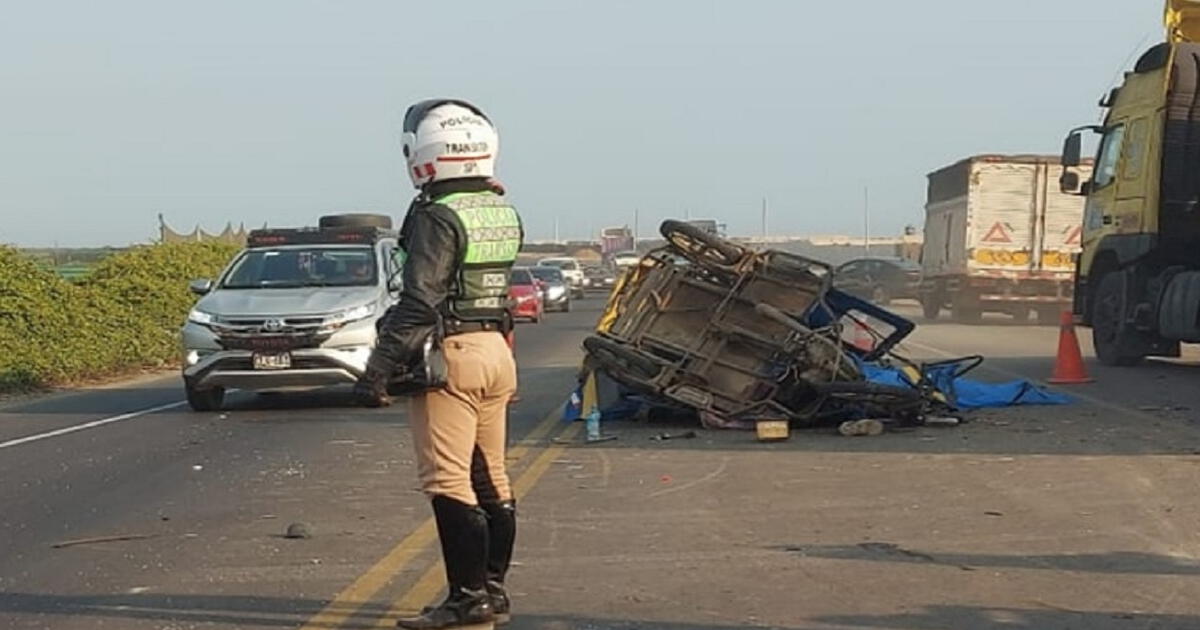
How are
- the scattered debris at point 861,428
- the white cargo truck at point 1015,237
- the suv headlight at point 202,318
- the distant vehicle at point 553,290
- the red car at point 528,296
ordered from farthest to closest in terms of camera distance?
the distant vehicle at point 553,290, the red car at point 528,296, the white cargo truck at point 1015,237, the suv headlight at point 202,318, the scattered debris at point 861,428

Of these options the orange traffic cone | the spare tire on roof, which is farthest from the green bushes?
the orange traffic cone

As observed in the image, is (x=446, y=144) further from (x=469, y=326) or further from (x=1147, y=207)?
(x=1147, y=207)

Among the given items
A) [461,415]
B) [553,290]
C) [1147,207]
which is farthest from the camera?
[553,290]

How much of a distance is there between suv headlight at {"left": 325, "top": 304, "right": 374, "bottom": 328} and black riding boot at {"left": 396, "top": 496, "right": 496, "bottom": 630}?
975 centimetres

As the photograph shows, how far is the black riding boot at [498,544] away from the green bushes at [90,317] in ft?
50.5

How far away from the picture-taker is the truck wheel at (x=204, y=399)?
1648 centimetres

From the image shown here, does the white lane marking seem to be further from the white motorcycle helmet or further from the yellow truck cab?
the yellow truck cab

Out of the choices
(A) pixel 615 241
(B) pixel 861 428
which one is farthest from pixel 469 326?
(A) pixel 615 241

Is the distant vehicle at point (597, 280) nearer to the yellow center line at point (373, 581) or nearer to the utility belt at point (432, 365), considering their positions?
the yellow center line at point (373, 581)

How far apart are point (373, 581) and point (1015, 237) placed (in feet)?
97.0

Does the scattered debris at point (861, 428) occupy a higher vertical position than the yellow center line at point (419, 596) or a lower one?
lower

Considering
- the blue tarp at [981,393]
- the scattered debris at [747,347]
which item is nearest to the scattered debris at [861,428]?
the scattered debris at [747,347]

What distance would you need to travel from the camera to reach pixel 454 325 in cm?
628

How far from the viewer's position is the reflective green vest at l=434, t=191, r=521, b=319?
6.22 m
